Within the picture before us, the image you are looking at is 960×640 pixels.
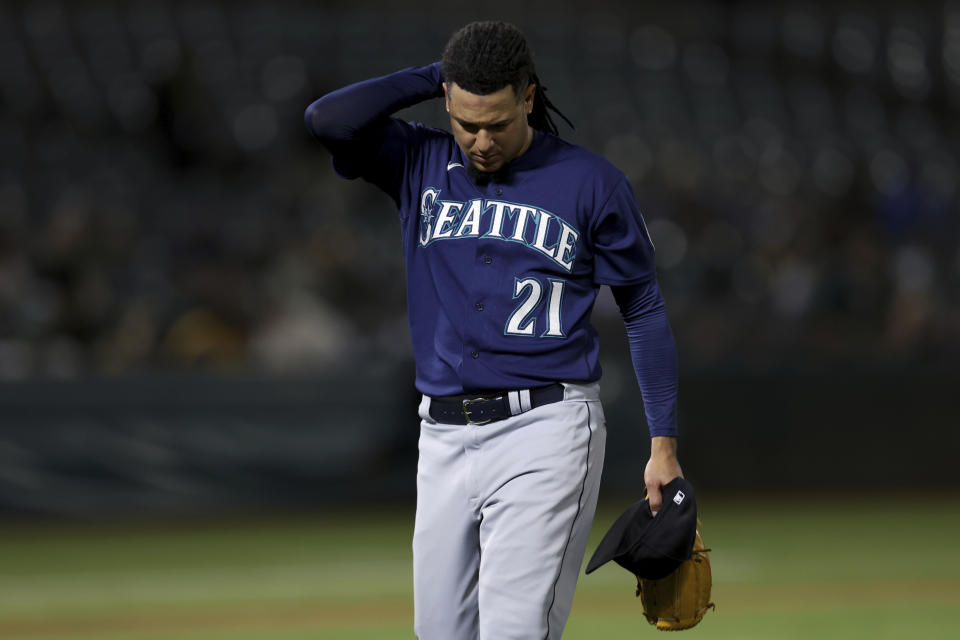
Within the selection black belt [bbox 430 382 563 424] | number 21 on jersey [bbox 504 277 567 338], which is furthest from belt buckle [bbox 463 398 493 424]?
number 21 on jersey [bbox 504 277 567 338]

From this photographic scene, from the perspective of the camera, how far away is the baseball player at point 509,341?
3.54m

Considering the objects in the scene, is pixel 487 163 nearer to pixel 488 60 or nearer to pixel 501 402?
pixel 488 60

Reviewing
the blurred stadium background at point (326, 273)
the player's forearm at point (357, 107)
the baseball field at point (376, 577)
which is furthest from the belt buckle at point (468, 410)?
the blurred stadium background at point (326, 273)

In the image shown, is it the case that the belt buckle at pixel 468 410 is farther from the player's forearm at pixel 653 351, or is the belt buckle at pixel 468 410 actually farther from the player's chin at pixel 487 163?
the player's chin at pixel 487 163

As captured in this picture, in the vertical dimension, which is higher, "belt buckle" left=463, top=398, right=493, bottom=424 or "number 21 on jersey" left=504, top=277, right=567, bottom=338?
"number 21 on jersey" left=504, top=277, right=567, bottom=338

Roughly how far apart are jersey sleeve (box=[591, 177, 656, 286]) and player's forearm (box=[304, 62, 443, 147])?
0.69m

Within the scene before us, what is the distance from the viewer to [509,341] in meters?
3.63

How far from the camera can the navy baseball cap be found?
3.65m

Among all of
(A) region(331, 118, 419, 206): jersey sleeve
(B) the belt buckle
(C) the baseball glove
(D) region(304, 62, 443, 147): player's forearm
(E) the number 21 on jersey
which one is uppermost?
(D) region(304, 62, 443, 147): player's forearm

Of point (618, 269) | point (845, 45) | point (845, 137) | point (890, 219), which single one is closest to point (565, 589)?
point (618, 269)

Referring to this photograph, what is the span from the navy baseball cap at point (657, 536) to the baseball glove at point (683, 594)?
0.09m

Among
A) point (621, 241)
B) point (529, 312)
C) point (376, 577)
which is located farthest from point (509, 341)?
point (376, 577)

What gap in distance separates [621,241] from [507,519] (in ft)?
2.80

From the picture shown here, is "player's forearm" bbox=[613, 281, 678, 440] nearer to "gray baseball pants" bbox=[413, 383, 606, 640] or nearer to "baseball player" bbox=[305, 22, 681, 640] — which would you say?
"baseball player" bbox=[305, 22, 681, 640]
